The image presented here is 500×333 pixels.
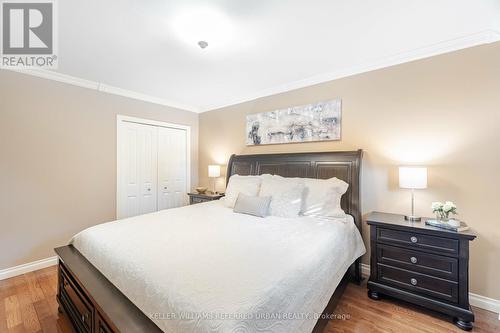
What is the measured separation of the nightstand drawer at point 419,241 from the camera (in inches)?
71.0

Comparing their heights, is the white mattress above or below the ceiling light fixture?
below

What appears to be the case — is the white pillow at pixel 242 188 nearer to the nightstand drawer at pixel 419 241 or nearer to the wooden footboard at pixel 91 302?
the nightstand drawer at pixel 419 241

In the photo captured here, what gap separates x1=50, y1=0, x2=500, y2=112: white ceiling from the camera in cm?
168

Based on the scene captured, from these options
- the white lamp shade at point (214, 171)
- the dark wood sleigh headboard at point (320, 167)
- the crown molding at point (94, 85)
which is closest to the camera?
the dark wood sleigh headboard at point (320, 167)

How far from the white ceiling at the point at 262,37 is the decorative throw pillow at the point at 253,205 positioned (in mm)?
1596

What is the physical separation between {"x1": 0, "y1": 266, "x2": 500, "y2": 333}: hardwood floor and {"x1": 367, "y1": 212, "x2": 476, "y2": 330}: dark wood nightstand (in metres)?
0.10

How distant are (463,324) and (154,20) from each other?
3.51 meters

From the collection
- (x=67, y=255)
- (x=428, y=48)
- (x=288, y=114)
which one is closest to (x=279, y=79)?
(x=288, y=114)

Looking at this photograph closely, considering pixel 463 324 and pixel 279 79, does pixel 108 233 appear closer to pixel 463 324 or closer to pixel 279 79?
pixel 279 79

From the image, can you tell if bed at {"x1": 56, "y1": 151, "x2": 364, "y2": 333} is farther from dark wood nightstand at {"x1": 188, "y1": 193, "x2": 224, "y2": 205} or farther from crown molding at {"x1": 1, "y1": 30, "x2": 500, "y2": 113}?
crown molding at {"x1": 1, "y1": 30, "x2": 500, "y2": 113}

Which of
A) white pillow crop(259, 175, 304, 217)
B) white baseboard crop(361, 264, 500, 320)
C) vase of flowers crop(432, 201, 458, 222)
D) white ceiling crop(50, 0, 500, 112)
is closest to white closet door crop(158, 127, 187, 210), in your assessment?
white ceiling crop(50, 0, 500, 112)

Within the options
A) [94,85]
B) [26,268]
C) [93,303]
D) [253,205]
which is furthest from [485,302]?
[94,85]

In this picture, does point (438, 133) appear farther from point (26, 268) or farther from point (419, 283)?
point (26, 268)

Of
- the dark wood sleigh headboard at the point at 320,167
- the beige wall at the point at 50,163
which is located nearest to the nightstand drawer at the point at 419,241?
the dark wood sleigh headboard at the point at 320,167
